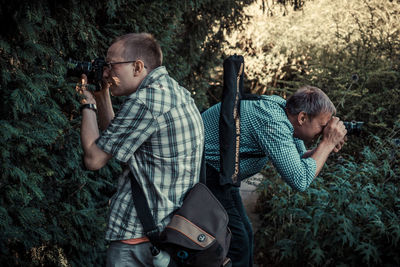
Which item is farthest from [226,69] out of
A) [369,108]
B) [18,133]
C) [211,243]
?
[369,108]

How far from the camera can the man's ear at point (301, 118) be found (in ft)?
8.25

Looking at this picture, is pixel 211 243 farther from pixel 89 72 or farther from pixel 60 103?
pixel 60 103

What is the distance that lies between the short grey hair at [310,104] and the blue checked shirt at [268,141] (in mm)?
94

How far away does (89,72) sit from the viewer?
190 centimetres

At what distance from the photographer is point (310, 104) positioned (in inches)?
98.3

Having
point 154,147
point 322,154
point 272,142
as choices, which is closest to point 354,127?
point 322,154

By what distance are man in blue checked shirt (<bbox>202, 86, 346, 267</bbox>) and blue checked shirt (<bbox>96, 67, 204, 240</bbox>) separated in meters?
0.65

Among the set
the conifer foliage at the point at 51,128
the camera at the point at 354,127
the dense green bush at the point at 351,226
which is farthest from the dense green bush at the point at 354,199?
the conifer foliage at the point at 51,128

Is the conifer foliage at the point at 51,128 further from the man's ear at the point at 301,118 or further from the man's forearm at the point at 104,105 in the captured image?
the man's ear at the point at 301,118

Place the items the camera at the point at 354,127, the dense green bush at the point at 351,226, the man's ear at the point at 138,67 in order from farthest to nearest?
the dense green bush at the point at 351,226, the camera at the point at 354,127, the man's ear at the point at 138,67

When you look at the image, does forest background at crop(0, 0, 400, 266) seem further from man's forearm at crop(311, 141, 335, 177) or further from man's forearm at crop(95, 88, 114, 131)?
man's forearm at crop(95, 88, 114, 131)

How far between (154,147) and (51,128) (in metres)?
1.16

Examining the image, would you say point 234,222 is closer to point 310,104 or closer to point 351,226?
point 310,104

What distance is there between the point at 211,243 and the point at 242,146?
0.86 metres
